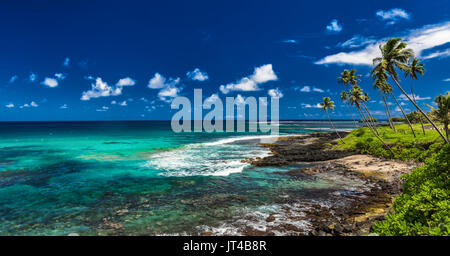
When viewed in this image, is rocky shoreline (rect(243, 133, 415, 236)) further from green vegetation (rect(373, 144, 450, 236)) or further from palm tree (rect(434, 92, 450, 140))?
palm tree (rect(434, 92, 450, 140))

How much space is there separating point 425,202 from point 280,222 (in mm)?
6202

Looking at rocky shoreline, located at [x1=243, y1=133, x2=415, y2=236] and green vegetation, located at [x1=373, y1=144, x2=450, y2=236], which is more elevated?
green vegetation, located at [x1=373, y1=144, x2=450, y2=236]

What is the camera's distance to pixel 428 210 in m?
7.82

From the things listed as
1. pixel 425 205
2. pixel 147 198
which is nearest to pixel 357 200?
pixel 425 205

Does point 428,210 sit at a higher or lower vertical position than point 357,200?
higher

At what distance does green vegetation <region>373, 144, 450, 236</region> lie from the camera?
6.98m

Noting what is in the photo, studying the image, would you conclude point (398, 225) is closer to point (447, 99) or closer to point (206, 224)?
point (206, 224)

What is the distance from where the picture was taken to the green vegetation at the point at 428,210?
6.98 meters

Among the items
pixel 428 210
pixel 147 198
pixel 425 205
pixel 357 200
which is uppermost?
pixel 425 205

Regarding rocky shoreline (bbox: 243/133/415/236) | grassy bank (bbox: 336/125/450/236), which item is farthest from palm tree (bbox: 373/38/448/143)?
grassy bank (bbox: 336/125/450/236)

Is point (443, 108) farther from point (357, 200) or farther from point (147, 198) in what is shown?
point (147, 198)

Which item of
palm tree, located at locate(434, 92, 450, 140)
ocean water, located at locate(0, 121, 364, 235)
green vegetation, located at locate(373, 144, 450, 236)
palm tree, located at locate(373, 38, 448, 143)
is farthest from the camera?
palm tree, located at locate(373, 38, 448, 143)

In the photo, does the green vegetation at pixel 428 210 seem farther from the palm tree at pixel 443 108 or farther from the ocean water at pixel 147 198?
the palm tree at pixel 443 108
